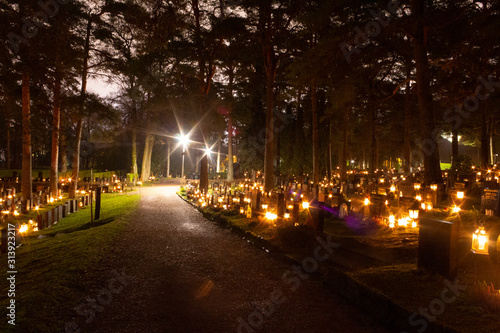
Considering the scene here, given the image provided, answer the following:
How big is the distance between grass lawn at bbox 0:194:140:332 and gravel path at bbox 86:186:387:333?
0.42 m

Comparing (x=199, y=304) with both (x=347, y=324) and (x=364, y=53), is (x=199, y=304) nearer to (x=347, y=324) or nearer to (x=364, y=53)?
(x=347, y=324)

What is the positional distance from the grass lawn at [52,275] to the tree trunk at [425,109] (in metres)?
12.5

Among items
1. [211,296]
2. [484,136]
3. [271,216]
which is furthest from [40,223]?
[484,136]

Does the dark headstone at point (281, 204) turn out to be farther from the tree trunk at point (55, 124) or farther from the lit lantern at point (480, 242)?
the tree trunk at point (55, 124)

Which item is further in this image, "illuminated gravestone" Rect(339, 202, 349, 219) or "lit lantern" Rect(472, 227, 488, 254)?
"illuminated gravestone" Rect(339, 202, 349, 219)

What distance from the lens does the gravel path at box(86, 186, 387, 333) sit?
443cm

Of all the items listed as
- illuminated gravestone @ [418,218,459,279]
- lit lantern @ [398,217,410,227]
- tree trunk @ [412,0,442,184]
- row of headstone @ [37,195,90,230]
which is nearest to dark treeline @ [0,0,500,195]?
tree trunk @ [412,0,442,184]

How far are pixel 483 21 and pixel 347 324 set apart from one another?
12593 mm

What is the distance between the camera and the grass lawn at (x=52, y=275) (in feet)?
14.7

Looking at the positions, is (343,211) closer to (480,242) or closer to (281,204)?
(281,204)

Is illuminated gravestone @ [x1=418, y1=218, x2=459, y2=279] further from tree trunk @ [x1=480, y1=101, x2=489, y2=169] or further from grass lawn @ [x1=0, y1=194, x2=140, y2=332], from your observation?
tree trunk @ [x1=480, y1=101, x2=489, y2=169]

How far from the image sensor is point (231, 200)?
15.8 meters

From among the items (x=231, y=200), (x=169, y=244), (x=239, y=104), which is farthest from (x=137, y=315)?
(x=239, y=104)

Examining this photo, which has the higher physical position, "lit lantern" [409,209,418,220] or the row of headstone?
"lit lantern" [409,209,418,220]
